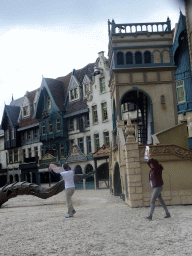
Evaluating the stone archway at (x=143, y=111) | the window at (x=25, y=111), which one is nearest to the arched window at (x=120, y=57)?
the stone archway at (x=143, y=111)

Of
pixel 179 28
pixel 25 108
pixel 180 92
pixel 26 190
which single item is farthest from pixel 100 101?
pixel 25 108

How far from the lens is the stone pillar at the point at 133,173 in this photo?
1198 cm

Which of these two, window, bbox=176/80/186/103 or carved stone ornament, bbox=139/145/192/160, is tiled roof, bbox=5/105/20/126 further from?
carved stone ornament, bbox=139/145/192/160

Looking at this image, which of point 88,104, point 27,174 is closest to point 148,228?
point 88,104

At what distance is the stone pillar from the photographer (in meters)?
12.0

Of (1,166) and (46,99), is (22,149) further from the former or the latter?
(46,99)

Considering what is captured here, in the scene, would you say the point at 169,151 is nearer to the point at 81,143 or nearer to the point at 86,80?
the point at 81,143

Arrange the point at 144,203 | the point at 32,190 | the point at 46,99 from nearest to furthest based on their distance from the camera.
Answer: the point at 144,203
the point at 32,190
the point at 46,99

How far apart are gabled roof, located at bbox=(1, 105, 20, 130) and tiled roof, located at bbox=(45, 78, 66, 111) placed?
1066 centimetres

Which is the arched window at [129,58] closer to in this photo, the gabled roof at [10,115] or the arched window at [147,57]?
the arched window at [147,57]

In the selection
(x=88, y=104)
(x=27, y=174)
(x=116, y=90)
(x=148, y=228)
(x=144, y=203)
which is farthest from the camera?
(x=27, y=174)

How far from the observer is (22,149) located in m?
45.7

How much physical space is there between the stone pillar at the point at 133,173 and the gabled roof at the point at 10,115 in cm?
3696

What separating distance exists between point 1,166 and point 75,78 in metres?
22.1
